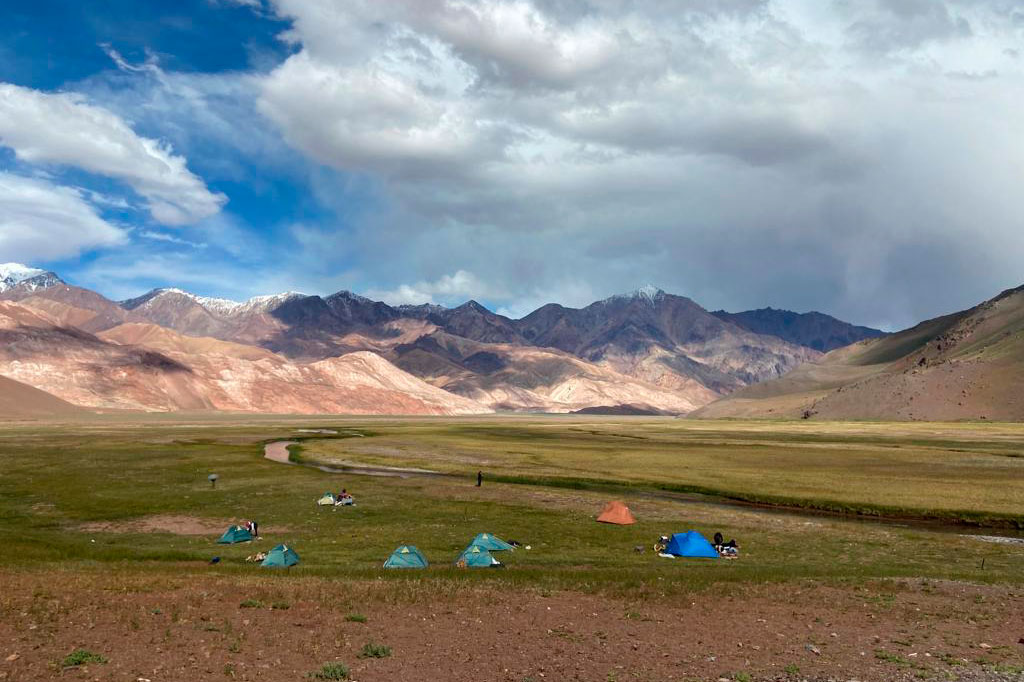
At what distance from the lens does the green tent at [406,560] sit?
28.4m

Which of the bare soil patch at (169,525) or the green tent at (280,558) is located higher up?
the green tent at (280,558)

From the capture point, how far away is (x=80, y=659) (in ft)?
50.7

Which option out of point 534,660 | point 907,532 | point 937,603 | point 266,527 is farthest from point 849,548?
point 266,527

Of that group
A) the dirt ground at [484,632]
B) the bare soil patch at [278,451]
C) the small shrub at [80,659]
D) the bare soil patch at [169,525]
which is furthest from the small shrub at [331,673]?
the bare soil patch at [278,451]

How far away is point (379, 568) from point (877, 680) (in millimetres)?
18159

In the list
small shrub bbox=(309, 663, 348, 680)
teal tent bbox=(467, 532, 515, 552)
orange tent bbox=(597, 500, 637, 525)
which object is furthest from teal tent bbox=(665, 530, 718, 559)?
small shrub bbox=(309, 663, 348, 680)

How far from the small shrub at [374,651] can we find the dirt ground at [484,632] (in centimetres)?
16

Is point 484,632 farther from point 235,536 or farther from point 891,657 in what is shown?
A: point 235,536

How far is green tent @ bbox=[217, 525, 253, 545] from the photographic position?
3497 cm

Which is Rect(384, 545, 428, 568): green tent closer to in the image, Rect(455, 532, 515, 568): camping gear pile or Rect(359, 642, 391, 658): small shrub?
Rect(455, 532, 515, 568): camping gear pile

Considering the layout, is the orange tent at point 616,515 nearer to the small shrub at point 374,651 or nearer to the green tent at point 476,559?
the green tent at point 476,559

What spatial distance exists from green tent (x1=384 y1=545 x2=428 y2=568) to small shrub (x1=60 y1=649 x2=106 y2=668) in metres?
13.4

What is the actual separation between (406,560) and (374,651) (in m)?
11.3

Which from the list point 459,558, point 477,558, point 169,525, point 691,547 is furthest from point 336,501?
point 691,547
